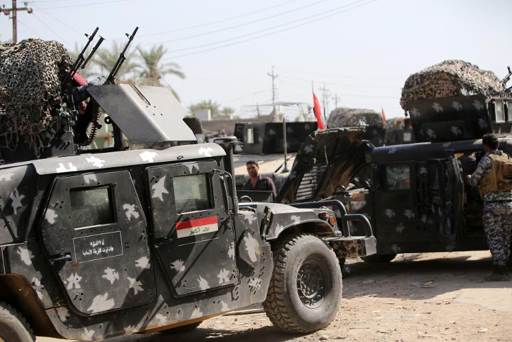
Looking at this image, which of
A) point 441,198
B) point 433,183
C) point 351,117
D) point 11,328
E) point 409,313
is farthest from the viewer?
point 351,117

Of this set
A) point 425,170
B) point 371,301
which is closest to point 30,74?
point 371,301

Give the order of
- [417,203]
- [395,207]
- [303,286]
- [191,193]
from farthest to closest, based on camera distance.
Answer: [395,207], [417,203], [303,286], [191,193]

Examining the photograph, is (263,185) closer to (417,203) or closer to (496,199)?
(417,203)

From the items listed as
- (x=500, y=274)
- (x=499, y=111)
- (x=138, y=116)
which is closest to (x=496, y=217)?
(x=500, y=274)

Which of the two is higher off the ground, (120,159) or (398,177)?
(120,159)

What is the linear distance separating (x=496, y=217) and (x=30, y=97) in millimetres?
5623

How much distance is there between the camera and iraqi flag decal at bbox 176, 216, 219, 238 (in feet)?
23.0

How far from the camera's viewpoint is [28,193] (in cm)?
621

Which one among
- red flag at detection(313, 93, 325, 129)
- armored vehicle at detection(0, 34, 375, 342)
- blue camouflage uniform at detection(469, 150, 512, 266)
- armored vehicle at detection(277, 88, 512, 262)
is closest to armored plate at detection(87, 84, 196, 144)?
armored vehicle at detection(0, 34, 375, 342)

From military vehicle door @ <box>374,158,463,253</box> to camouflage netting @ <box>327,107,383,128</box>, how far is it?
19748 mm

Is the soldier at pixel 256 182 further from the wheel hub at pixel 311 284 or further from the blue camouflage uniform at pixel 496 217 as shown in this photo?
the wheel hub at pixel 311 284

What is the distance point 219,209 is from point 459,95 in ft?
17.0

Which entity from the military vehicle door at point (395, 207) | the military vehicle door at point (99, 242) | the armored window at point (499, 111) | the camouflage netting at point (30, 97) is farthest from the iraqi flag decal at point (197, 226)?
the armored window at point (499, 111)

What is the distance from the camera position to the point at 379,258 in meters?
12.3
